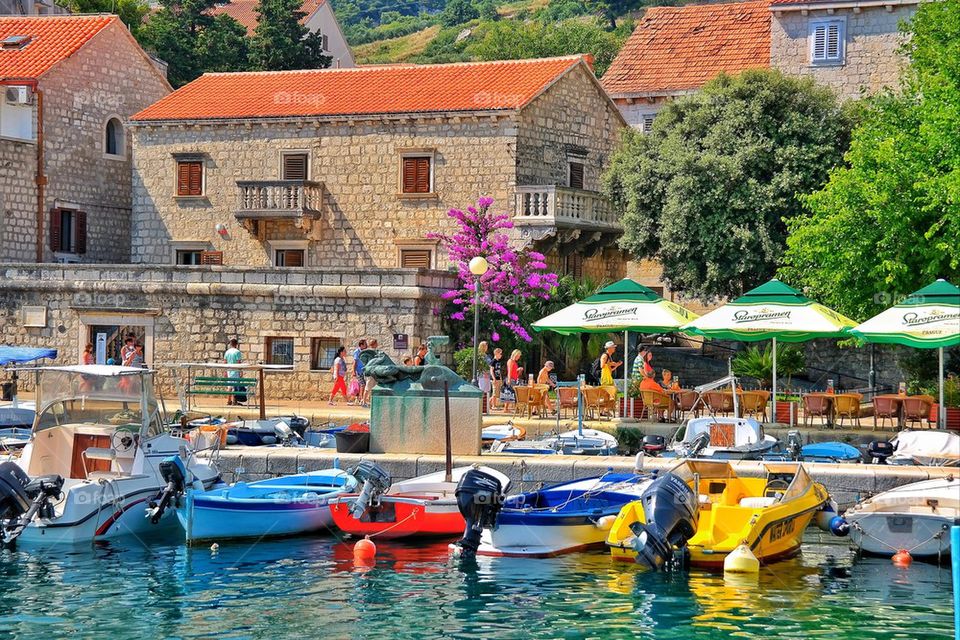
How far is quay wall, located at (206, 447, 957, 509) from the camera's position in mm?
20531

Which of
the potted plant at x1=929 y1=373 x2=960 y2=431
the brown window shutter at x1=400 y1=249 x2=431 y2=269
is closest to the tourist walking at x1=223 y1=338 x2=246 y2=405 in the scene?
the brown window shutter at x1=400 y1=249 x2=431 y2=269

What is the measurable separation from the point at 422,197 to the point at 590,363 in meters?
6.55

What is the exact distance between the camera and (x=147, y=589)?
56.4 ft

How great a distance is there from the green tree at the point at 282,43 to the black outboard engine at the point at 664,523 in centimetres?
4289

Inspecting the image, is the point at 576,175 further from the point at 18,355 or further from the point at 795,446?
the point at 795,446

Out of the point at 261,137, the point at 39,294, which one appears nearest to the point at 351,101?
the point at 261,137

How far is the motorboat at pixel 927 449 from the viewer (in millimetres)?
20906

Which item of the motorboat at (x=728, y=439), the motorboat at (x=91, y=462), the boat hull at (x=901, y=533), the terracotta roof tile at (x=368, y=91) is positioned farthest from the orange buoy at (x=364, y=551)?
the terracotta roof tile at (x=368, y=91)

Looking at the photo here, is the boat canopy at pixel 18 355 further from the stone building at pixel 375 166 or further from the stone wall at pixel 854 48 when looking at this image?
the stone wall at pixel 854 48

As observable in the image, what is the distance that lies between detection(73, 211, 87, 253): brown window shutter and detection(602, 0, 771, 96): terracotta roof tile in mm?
16349

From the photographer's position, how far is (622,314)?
25094 mm

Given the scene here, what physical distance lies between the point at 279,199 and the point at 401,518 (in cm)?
1975

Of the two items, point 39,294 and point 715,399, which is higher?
point 39,294

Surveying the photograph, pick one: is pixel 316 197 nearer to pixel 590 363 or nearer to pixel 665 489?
pixel 590 363
